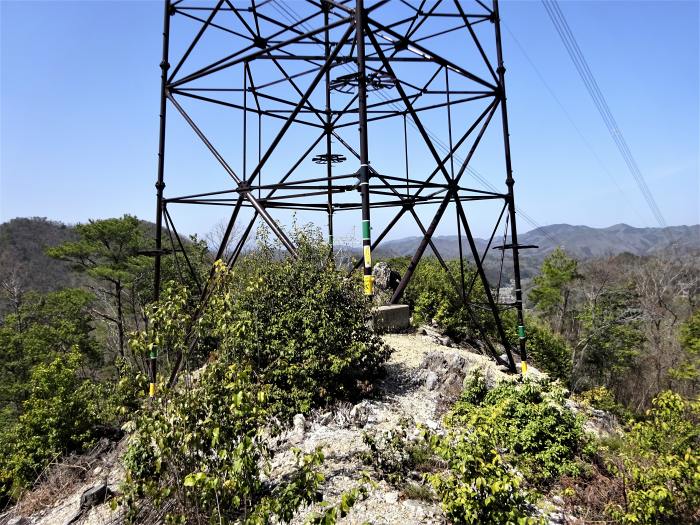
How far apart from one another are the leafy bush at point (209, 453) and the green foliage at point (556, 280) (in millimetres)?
42107

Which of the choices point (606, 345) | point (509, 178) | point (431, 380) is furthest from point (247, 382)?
point (606, 345)

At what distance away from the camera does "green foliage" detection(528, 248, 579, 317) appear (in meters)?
41.6

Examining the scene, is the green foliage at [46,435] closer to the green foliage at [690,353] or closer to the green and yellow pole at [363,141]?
the green and yellow pole at [363,141]

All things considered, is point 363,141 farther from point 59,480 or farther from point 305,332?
point 59,480

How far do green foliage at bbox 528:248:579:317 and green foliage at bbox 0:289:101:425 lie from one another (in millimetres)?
36027

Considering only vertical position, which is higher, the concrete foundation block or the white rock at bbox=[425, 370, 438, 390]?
the concrete foundation block

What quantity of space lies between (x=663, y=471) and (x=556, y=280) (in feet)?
134

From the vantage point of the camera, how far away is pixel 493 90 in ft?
30.8

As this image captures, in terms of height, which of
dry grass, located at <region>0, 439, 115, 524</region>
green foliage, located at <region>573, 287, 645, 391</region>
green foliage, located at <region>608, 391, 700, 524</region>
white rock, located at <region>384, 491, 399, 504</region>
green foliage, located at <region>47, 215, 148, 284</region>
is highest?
green foliage, located at <region>47, 215, 148, 284</region>

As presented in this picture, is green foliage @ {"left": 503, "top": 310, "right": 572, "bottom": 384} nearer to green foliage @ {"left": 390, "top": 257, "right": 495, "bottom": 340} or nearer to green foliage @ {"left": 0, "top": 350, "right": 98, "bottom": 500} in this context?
green foliage @ {"left": 390, "top": 257, "right": 495, "bottom": 340}

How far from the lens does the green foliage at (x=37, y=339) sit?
23625 mm

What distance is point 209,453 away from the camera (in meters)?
3.81

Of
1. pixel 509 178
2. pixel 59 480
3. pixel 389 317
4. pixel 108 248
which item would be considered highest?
pixel 509 178

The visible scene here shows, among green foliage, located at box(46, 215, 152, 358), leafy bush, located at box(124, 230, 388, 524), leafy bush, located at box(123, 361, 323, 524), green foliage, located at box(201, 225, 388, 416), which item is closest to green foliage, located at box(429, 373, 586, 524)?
leafy bush, located at box(124, 230, 388, 524)
